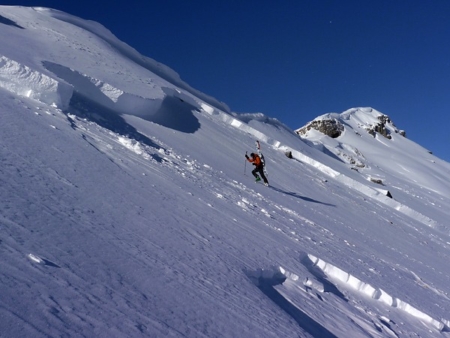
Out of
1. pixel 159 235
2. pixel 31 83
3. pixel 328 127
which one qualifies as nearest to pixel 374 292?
pixel 159 235

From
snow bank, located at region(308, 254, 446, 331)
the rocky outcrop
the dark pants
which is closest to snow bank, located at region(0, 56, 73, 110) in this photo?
the dark pants

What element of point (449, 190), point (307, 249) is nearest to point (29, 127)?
point (307, 249)

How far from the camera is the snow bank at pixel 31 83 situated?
9.88 m

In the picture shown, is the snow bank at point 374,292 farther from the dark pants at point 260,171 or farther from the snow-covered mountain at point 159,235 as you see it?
the dark pants at point 260,171

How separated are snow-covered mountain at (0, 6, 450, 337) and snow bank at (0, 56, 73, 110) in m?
0.04

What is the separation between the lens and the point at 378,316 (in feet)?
Result: 21.1

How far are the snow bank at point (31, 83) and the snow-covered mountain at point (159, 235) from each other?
0.04 m

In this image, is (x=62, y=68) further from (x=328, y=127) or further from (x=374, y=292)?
(x=328, y=127)

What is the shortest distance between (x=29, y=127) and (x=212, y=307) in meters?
5.11

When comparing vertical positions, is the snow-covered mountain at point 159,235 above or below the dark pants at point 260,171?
below

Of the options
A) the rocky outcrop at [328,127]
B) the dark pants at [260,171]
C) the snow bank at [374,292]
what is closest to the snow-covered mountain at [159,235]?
the snow bank at [374,292]

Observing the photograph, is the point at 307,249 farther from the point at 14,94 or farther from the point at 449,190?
the point at 449,190

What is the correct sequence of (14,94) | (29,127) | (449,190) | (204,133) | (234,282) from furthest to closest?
(449,190)
(204,133)
(14,94)
(29,127)
(234,282)

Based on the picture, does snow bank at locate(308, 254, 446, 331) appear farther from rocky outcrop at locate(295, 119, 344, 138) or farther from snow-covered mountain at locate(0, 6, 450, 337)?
rocky outcrop at locate(295, 119, 344, 138)
